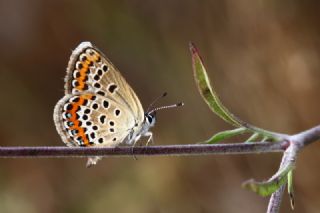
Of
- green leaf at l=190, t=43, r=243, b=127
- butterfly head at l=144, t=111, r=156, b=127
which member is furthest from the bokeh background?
green leaf at l=190, t=43, r=243, b=127

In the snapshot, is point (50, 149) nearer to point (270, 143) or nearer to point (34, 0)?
point (270, 143)

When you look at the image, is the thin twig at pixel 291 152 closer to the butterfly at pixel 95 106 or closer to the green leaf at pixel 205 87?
the green leaf at pixel 205 87

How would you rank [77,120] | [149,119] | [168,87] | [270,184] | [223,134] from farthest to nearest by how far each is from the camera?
[168,87], [149,119], [77,120], [223,134], [270,184]

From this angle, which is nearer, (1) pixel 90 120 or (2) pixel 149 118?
(1) pixel 90 120

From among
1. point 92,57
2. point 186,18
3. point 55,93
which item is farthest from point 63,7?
point 92,57

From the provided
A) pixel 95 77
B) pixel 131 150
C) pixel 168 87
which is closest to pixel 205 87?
pixel 131 150

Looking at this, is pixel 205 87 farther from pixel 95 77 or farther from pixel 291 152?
pixel 95 77
